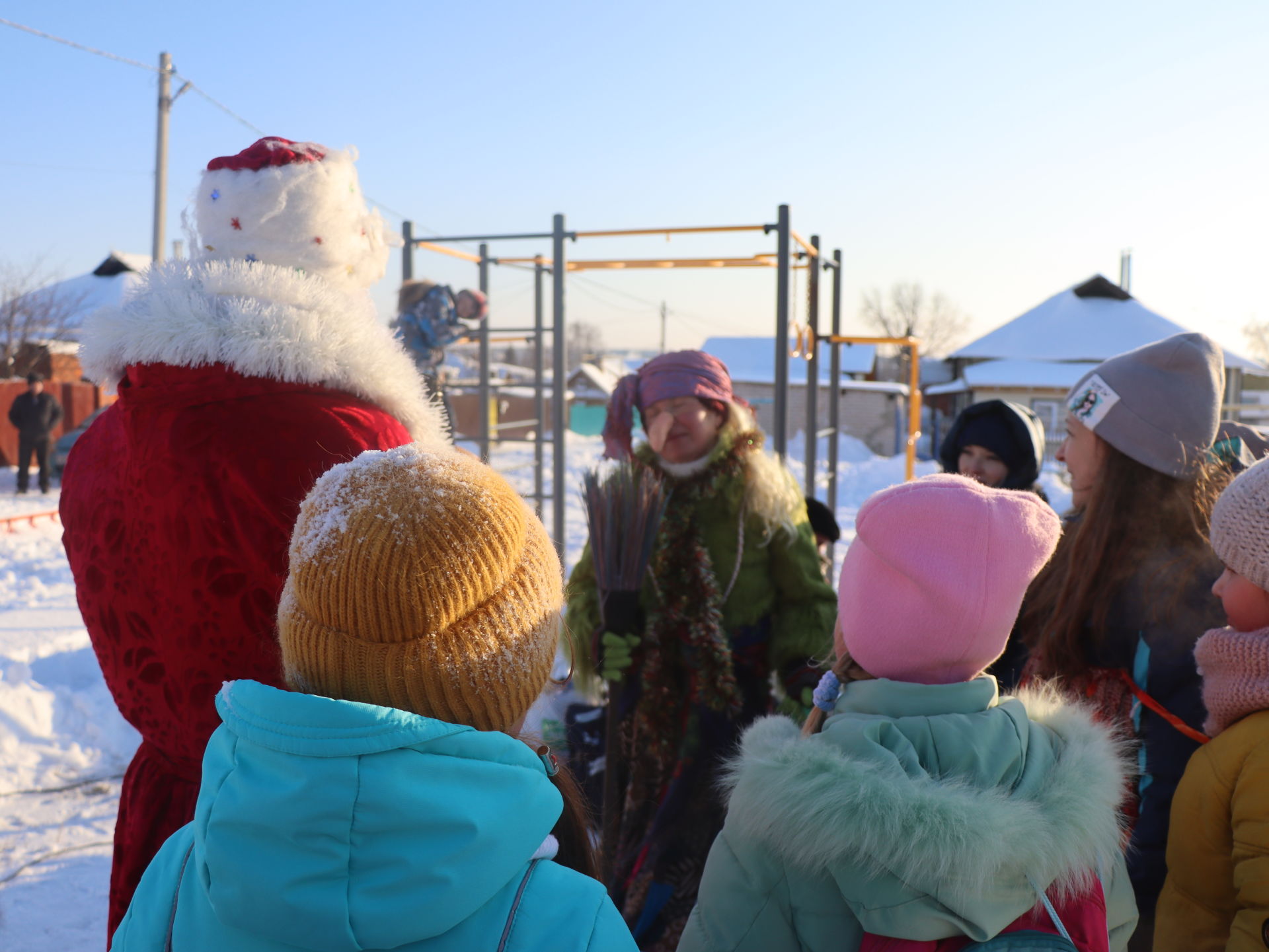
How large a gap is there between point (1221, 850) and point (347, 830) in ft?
4.73

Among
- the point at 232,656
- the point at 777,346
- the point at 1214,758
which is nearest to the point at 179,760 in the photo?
the point at 232,656

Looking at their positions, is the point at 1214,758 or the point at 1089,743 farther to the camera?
the point at 1214,758

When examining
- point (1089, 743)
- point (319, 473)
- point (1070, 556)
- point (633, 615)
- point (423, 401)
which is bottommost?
point (633, 615)

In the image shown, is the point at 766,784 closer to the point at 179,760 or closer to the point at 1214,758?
the point at 1214,758

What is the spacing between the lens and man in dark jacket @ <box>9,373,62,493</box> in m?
13.0

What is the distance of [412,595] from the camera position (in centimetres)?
92

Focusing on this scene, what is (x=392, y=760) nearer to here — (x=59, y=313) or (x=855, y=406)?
(x=855, y=406)

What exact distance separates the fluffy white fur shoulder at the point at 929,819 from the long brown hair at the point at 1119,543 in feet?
2.15

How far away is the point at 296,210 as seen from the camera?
1765 mm

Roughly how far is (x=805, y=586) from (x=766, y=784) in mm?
1759

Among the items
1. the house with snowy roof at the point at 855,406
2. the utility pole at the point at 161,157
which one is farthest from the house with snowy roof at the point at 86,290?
the house with snowy roof at the point at 855,406

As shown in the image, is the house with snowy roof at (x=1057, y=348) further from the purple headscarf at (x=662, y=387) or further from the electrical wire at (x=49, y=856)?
the electrical wire at (x=49, y=856)

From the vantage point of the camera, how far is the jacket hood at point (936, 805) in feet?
3.58

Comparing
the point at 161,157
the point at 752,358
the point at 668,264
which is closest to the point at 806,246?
the point at 668,264
